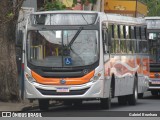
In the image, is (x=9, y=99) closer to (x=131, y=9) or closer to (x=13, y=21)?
(x=13, y=21)

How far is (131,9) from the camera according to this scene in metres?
55.0

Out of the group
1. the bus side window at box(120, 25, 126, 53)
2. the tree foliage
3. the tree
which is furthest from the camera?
the tree foliage

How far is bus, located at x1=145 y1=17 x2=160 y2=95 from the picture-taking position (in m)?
37.3

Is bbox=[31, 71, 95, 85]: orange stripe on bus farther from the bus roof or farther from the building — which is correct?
the building

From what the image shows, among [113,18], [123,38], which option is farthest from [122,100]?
[113,18]

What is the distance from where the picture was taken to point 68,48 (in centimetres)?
2594

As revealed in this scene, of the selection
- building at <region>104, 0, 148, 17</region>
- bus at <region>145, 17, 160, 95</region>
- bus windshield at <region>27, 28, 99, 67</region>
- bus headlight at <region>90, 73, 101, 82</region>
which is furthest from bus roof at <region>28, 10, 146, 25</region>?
building at <region>104, 0, 148, 17</region>

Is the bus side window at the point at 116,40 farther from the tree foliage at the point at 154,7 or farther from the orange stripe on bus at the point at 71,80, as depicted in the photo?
the tree foliage at the point at 154,7

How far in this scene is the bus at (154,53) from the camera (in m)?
37.3

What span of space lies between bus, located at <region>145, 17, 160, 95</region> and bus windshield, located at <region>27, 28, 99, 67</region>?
1158cm

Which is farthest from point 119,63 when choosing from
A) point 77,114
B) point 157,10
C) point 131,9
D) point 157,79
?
point 157,10

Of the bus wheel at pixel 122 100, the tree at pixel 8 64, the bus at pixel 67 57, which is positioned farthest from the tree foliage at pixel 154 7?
the bus at pixel 67 57

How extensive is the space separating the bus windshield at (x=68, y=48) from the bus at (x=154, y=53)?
38.0 feet

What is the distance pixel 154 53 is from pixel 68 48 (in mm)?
11920
